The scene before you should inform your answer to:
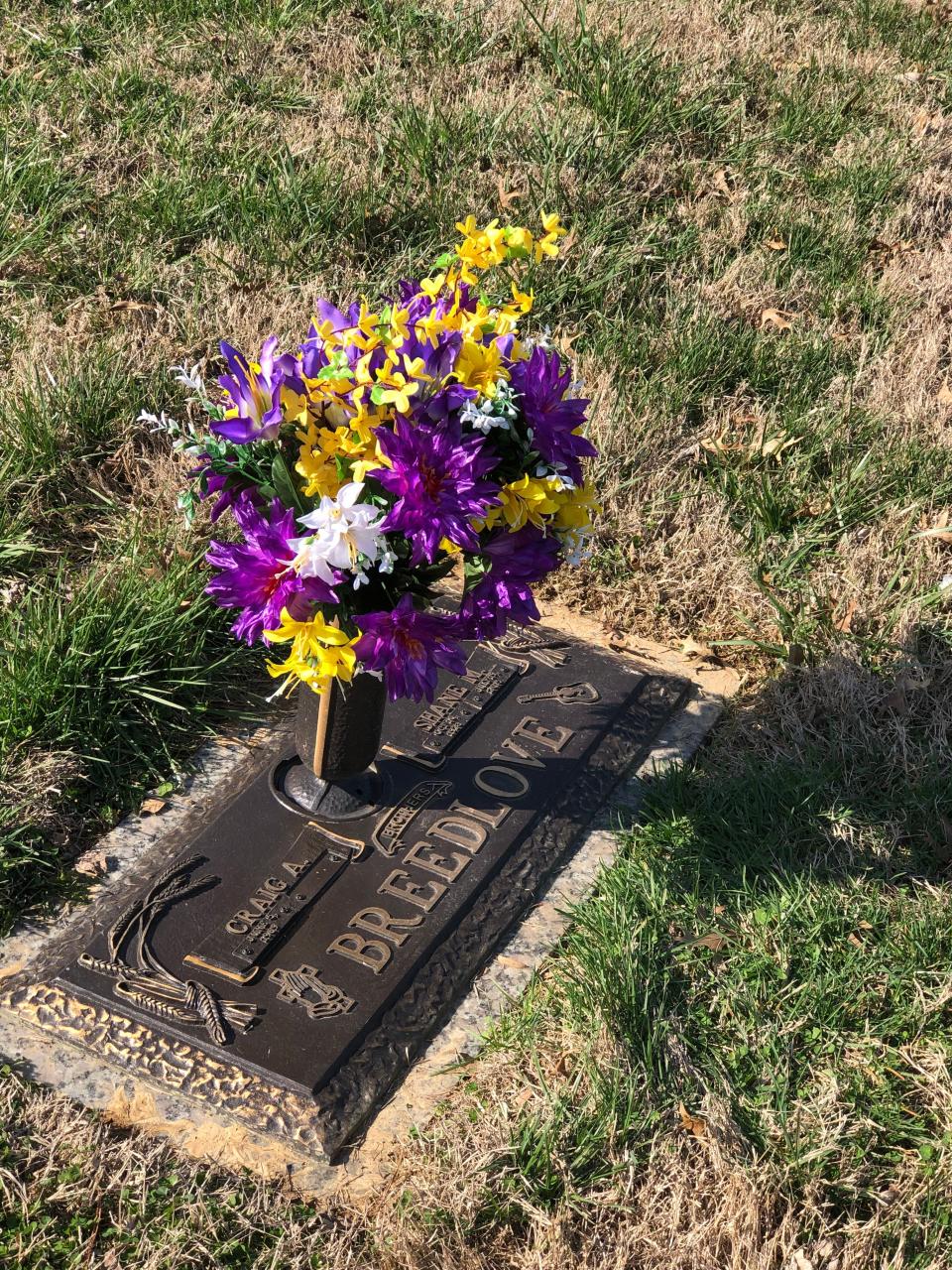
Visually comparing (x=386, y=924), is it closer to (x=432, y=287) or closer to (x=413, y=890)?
(x=413, y=890)

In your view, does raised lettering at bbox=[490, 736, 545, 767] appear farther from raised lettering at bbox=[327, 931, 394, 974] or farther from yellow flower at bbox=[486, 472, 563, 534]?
yellow flower at bbox=[486, 472, 563, 534]

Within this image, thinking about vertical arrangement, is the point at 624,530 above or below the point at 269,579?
below

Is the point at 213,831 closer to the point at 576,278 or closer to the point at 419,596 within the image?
the point at 419,596

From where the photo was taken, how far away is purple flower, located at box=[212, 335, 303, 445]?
2.47 metres

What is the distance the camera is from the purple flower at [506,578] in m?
2.62

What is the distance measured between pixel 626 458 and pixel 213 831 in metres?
1.99

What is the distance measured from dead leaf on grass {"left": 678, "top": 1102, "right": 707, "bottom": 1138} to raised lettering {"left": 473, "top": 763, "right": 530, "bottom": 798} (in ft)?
3.03

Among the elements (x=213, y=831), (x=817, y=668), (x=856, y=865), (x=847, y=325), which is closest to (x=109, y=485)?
(x=213, y=831)

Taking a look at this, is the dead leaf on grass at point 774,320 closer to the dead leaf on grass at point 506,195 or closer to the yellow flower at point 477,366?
the dead leaf on grass at point 506,195

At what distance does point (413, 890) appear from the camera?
3.10 metres

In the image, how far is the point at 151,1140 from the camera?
8.56ft

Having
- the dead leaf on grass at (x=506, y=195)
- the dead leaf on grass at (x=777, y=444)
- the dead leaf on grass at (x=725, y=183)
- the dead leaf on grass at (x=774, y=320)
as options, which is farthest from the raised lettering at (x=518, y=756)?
the dead leaf on grass at (x=725, y=183)

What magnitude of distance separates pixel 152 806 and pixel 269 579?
1.08 metres

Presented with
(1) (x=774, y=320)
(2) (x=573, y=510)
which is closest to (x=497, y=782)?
(2) (x=573, y=510)
